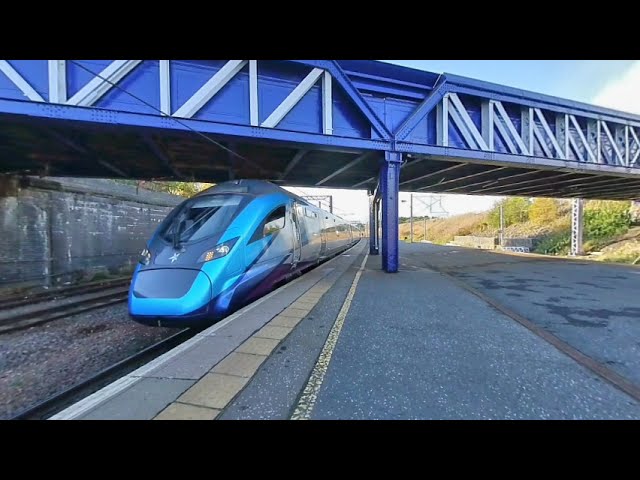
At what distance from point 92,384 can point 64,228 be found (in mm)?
9593

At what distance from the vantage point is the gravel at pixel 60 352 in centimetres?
359

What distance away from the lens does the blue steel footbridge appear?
20.5 ft

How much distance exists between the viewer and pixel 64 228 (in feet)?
33.8

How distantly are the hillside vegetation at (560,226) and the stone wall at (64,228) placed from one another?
90.6 feet

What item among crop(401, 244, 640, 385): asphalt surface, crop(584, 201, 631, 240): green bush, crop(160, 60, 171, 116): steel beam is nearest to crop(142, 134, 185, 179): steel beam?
crop(160, 60, 171, 116): steel beam

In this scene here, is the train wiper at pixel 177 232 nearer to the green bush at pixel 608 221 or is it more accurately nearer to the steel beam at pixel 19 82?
the steel beam at pixel 19 82

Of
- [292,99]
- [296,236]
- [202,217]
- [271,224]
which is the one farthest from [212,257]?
[292,99]

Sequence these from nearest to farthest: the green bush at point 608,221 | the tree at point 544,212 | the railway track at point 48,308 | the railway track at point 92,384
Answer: the railway track at point 92,384, the railway track at point 48,308, the green bush at point 608,221, the tree at point 544,212

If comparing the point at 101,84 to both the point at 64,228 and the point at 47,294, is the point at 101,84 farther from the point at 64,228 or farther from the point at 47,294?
the point at 64,228

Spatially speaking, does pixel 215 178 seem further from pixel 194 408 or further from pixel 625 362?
pixel 625 362

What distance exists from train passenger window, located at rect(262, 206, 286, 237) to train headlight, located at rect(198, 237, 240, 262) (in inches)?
41.6

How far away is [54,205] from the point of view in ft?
33.1

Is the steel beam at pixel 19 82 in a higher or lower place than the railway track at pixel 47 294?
higher

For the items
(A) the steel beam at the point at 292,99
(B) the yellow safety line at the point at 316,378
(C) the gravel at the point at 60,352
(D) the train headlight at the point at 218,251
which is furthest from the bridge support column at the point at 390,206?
(C) the gravel at the point at 60,352
